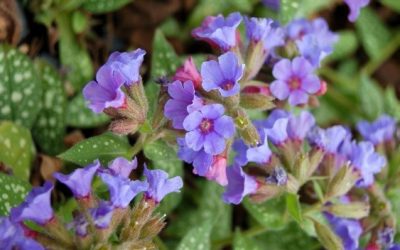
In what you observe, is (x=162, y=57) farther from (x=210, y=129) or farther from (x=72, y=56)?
(x=210, y=129)

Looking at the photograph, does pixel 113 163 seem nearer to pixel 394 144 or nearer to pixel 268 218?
pixel 268 218

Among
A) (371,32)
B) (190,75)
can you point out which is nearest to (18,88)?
(190,75)

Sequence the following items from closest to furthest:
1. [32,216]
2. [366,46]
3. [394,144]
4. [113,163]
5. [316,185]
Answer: [32,216] < [113,163] < [316,185] < [394,144] < [366,46]

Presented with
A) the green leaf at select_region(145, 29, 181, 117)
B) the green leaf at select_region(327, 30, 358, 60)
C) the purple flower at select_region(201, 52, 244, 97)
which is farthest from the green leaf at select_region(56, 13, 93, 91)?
the green leaf at select_region(327, 30, 358, 60)

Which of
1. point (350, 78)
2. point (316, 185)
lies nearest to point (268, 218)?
point (316, 185)

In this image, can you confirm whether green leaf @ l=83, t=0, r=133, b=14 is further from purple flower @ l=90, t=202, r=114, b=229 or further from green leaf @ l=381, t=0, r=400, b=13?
green leaf @ l=381, t=0, r=400, b=13

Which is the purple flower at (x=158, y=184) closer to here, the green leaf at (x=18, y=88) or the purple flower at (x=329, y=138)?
the purple flower at (x=329, y=138)
